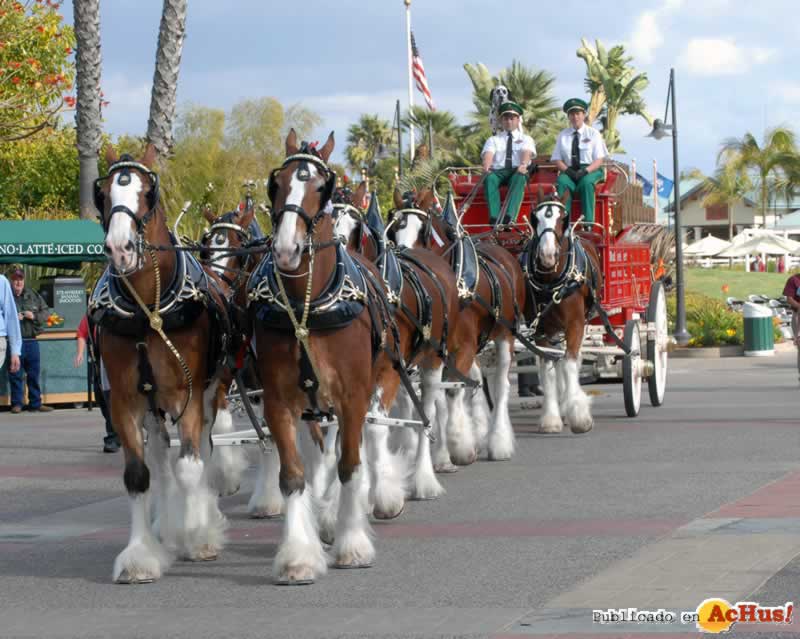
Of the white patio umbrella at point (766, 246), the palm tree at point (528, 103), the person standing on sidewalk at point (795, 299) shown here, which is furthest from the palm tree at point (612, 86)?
the person standing on sidewalk at point (795, 299)

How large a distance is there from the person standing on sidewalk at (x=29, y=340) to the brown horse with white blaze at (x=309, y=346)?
12870mm

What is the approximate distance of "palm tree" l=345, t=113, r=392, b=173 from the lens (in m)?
79.9

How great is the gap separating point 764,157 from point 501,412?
211 feet

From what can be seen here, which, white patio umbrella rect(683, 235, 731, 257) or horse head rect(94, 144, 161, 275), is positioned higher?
white patio umbrella rect(683, 235, 731, 257)

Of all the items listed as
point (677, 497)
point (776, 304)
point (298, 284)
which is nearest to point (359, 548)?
point (298, 284)

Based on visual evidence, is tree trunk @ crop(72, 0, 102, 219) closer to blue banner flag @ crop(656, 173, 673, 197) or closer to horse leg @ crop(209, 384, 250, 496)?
horse leg @ crop(209, 384, 250, 496)

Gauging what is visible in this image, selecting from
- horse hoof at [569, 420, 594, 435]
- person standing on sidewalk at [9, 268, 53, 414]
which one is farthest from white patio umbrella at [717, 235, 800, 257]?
horse hoof at [569, 420, 594, 435]

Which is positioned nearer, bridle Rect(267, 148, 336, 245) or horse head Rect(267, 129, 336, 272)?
horse head Rect(267, 129, 336, 272)

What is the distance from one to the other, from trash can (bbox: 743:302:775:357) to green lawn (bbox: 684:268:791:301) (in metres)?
20.0

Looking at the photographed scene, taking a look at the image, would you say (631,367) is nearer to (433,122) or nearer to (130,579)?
(130,579)

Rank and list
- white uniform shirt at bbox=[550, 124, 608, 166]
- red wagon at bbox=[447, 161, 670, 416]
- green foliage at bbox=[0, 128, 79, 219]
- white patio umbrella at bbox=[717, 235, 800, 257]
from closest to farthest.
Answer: red wagon at bbox=[447, 161, 670, 416], white uniform shirt at bbox=[550, 124, 608, 166], green foliage at bbox=[0, 128, 79, 219], white patio umbrella at bbox=[717, 235, 800, 257]

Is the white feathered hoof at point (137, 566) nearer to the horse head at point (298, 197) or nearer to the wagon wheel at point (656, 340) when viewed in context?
the horse head at point (298, 197)

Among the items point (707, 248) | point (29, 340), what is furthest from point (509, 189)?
point (707, 248)

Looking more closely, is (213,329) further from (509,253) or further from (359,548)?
(509,253)
